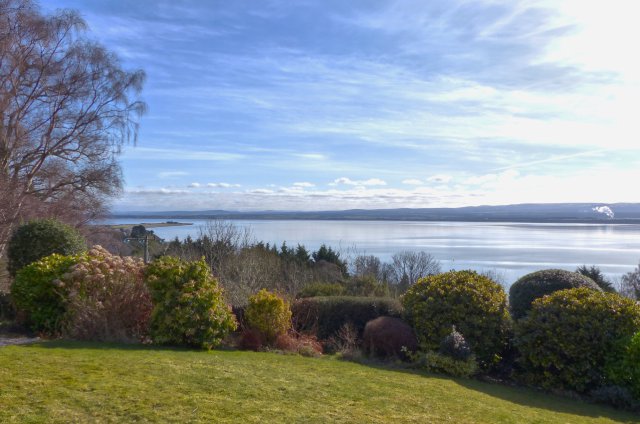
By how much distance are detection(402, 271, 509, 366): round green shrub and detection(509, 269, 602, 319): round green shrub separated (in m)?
1.44

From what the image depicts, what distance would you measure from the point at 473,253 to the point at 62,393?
1985 inches

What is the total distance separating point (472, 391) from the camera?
8.23 m

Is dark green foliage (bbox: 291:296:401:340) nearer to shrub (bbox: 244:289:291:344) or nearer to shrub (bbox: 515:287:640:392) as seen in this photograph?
shrub (bbox: 244:289:291:344)

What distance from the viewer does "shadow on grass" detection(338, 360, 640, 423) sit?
8.01 metres

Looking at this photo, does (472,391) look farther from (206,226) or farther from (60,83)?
(60,83)

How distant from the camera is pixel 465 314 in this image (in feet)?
34.3

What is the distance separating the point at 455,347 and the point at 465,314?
3.27 ft

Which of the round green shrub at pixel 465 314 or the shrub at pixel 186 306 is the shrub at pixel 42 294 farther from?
the round green shrub at pixel 465 314

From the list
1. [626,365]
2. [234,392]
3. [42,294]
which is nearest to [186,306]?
[42,294]

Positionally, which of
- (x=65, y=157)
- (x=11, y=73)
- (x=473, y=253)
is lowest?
(x=473, y=253)

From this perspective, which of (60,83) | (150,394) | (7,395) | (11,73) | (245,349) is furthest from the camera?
(60,83)

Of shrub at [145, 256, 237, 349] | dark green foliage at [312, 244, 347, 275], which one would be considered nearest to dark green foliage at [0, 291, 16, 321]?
shrub at [145, 256, 237, 349]

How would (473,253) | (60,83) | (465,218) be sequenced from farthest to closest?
(465,218), (473,253), (60,83)

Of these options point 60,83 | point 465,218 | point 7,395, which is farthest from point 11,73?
point 465,218
